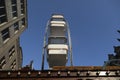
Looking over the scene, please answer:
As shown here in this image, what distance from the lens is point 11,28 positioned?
54844 mm

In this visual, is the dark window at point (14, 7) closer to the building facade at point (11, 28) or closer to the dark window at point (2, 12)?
the building facade at point (11, 28)

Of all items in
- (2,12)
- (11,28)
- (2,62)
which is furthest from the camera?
(11,28)

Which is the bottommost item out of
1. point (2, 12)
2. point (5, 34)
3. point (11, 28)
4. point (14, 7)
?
point (5, 34)

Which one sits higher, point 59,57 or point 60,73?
point 60,73

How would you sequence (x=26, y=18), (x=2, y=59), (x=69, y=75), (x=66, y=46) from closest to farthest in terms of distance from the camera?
(x=69, y=75)
(x=2, y=59)
(x=66, y=46)
(x=26, y=18)

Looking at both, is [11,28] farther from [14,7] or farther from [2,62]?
[2,62]

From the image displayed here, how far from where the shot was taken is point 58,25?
66688 mm

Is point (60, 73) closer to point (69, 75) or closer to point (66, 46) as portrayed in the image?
point (69, 75)

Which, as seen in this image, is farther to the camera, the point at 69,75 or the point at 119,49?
the point at 119,49

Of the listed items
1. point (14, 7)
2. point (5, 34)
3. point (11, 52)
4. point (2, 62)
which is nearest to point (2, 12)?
point (5, 34)

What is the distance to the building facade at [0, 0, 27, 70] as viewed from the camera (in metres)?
49.8

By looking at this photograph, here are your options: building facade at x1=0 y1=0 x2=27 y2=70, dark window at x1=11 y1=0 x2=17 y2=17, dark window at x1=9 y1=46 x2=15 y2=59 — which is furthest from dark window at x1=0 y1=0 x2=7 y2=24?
dark window at x1=9 y1=46 x2=15 y2=59

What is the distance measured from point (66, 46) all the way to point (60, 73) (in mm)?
29111

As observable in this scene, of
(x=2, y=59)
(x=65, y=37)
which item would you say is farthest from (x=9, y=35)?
(x=65, y=37)
